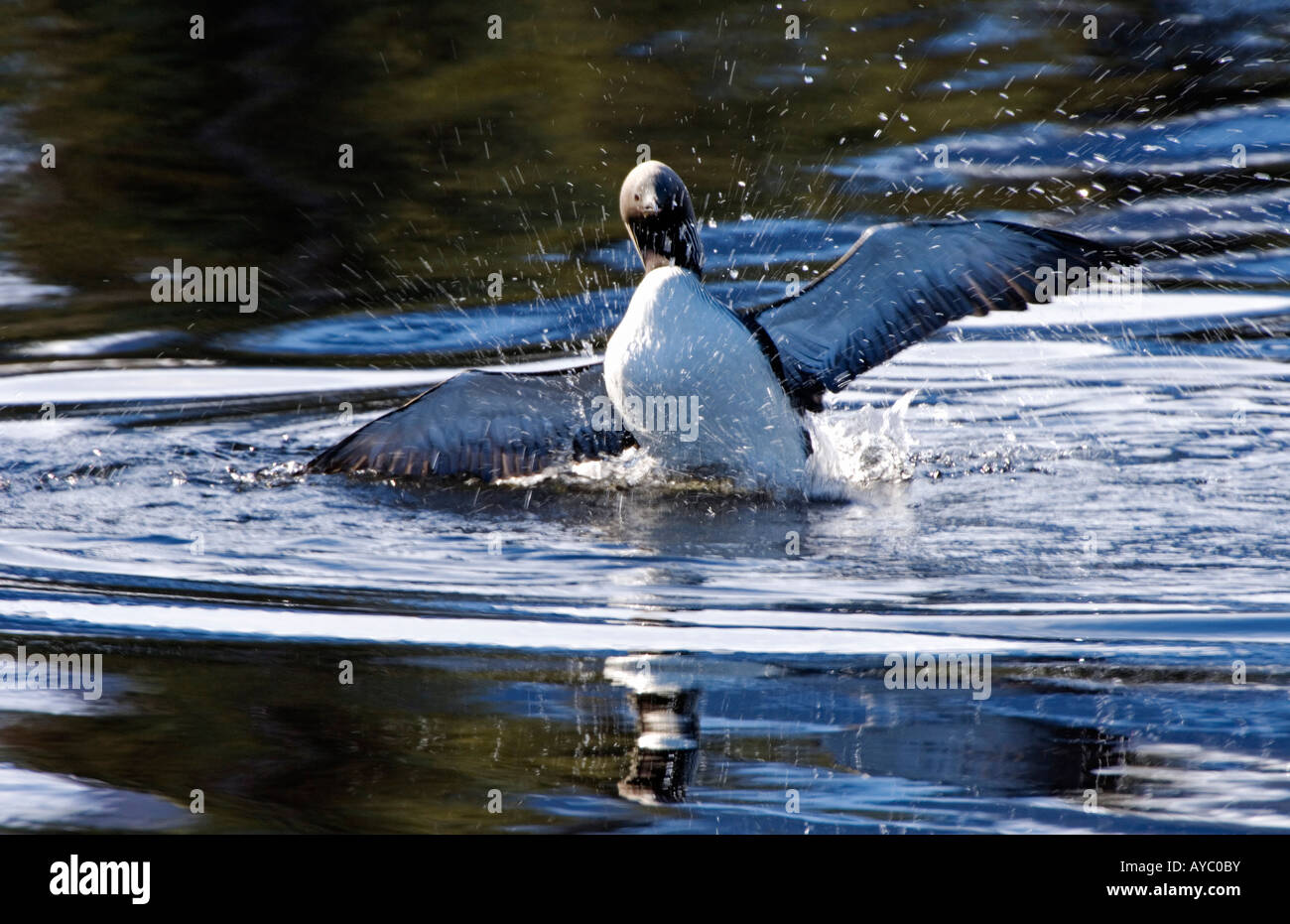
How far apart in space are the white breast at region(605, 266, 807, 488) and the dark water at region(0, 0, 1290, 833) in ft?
0.66

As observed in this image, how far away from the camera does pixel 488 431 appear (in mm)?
6508

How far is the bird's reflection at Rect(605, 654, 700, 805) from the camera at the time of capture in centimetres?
346

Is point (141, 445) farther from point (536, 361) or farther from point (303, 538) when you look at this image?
point (536, 361)

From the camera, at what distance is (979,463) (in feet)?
21.2

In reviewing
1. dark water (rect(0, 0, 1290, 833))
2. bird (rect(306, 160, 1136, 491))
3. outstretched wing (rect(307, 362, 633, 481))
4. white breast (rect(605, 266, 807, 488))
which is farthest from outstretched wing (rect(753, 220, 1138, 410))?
outstretched wing (rect(307, 362, 633, 481))

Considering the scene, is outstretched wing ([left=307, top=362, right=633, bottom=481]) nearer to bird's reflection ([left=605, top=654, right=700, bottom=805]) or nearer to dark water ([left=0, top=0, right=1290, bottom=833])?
dark water ([left=0, top=0, right=1290, bottom=833])

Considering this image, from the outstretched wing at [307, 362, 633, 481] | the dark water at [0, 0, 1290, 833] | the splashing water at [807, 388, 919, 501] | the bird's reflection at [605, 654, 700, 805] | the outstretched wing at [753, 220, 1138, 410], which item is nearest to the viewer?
the bird's reflection at [605, 654, 700, 805]

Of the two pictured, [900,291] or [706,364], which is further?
[900,291]

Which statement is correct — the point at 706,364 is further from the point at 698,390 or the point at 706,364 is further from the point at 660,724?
the point at 660,724

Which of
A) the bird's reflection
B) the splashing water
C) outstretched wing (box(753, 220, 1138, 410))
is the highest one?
outstretched wing (box(753, 220, 1138, 410))

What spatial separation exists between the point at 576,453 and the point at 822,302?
1.13 m

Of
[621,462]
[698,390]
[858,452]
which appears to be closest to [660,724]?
[698,390]

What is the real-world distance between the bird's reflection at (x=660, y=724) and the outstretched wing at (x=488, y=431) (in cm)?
221

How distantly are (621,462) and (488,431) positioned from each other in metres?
0.53
